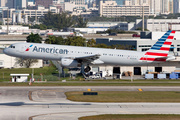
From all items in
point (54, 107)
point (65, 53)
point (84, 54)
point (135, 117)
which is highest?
point (65, 53)

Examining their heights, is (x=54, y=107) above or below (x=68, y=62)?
below

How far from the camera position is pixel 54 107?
43.7 metres

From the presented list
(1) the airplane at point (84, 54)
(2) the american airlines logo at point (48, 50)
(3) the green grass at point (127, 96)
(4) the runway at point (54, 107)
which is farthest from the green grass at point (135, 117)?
(2) the american airlines logo at point (48, 50)

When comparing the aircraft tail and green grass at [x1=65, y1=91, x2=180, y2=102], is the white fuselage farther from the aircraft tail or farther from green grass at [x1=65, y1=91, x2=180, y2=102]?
green grass at [x1=65, y1=91, x2=180, y2=102]

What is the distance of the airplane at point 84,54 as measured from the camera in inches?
2672

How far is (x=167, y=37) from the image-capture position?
72.4m

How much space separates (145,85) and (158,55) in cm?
853

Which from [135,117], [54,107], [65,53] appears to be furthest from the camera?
[65,53]

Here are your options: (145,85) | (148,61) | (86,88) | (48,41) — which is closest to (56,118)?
(86,88)

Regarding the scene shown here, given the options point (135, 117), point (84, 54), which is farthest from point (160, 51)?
point (135, 117)

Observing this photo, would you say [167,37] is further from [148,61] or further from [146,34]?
[146,34]

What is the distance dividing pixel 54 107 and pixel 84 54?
26652 mm

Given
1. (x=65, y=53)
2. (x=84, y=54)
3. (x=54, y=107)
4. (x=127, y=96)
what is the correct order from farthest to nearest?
(x=84, y=54) → (x=65, y=53) → (x=127, y=96) → (x=54, y=107)

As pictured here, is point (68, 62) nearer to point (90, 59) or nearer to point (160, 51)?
point (90, 59)
